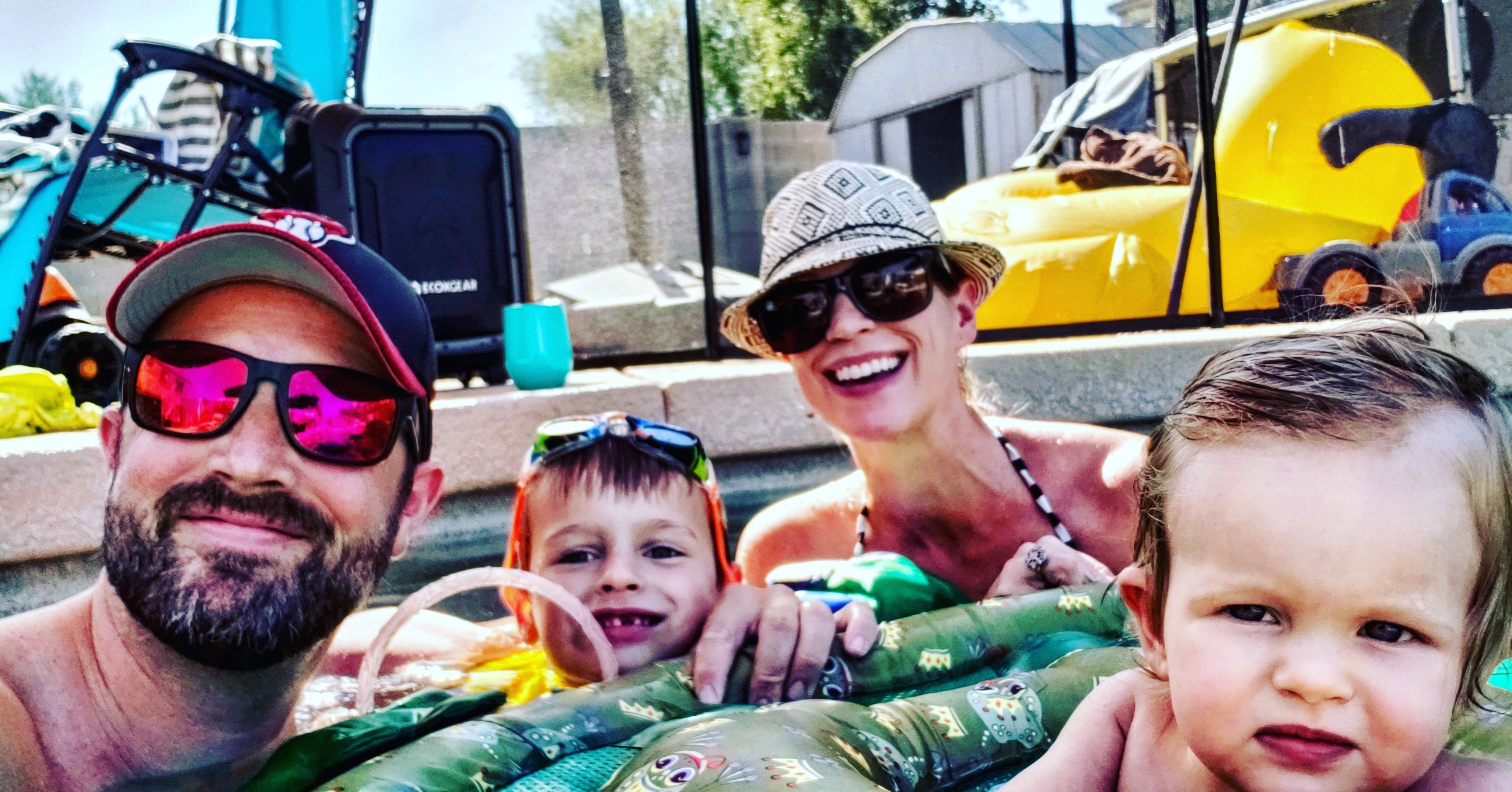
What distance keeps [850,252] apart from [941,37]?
1080 centimetres

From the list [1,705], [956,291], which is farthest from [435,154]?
[1,705]

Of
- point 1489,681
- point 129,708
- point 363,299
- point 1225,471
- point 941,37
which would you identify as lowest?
point 1489,681

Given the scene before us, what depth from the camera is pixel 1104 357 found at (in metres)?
4.02

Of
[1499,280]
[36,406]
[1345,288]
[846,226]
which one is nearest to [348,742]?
[846,226]

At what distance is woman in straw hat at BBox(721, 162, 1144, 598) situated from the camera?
2691mm

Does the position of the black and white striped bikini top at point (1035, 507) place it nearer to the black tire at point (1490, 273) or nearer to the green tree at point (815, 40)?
the black tire at point (1490, 273)

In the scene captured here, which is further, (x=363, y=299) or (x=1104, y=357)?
(x=1104, y=357)

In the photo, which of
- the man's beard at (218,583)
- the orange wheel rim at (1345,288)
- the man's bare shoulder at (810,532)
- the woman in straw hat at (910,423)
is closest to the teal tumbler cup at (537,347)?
the woman in straw hat at (910,423)

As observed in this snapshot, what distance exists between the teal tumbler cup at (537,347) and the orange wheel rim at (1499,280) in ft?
12.7

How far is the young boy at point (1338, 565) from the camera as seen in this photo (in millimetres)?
1119

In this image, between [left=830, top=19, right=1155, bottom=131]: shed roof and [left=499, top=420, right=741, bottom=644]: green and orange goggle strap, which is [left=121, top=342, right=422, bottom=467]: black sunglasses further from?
[left=830, top=19, right=1155, bottom=131]: shed roof

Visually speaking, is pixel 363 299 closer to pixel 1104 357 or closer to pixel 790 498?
pixel 790 498

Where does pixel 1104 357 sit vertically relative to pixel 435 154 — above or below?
below

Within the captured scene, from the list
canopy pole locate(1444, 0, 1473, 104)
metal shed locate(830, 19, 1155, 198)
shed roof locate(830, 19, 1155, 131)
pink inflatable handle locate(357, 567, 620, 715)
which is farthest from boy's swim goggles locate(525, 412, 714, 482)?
shed roof locate(830, 19, 1155, 131)
